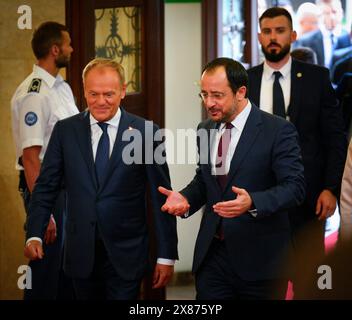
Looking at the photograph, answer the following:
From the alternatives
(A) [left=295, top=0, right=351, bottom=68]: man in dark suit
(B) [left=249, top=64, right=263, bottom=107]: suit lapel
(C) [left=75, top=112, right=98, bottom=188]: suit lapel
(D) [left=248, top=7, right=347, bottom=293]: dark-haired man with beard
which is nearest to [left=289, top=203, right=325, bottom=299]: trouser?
(D) [left=248, top=7, right=347, bottom=293]: dark-haired man with beard

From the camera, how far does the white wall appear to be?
17.4ft

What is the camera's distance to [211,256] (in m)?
3.03

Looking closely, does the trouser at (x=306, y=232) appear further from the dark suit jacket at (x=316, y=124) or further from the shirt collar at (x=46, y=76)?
the shirt collar at (x=46, y=76)

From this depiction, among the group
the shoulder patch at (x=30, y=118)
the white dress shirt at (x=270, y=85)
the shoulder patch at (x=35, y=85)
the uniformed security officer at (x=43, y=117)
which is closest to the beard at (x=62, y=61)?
the uniformed security officer at (x=43, y=117)

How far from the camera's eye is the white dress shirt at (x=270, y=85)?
391 centimetres

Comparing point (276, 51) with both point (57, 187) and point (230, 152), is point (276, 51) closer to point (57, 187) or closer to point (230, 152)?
point (230, 152)

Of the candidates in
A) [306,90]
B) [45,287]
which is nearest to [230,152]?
A: [306,90]

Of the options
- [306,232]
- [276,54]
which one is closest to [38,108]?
[276,54]

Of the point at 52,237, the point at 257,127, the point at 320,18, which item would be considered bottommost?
the point at 52,237

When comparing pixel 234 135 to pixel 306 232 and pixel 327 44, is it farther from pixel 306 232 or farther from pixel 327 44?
pixel 327 44

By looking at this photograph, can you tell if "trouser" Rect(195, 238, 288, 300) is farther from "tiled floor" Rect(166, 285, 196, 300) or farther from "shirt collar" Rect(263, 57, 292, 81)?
"tiled floor" Rect(166, 285, 196, 300)

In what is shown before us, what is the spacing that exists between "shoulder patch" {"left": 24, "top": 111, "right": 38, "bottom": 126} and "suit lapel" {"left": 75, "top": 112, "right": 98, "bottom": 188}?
649 mm

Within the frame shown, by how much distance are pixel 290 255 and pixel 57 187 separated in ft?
2.97
